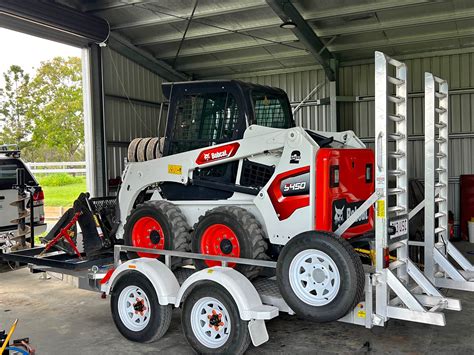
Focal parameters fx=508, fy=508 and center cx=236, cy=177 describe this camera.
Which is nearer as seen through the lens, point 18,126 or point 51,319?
point 51,319

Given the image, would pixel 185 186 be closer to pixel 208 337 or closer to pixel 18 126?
pixel 208 337

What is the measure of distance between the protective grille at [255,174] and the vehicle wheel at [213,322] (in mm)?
1246

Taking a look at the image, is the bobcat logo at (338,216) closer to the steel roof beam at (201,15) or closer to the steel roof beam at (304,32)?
the steel roof beam at (304,32)

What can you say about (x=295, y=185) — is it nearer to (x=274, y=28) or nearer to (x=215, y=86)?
(x=215, y=86)

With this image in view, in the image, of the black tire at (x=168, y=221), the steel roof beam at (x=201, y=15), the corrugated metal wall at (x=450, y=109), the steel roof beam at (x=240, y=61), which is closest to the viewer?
the black tire at (x=168, y=221)

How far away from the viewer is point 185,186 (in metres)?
5.93

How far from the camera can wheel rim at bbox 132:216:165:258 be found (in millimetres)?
5812

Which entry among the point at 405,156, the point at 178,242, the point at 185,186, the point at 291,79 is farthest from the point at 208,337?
the point at 291,79

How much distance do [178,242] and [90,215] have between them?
1.29 m

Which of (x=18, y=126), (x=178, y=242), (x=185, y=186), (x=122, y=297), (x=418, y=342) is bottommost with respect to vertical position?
(x=418, y=342)

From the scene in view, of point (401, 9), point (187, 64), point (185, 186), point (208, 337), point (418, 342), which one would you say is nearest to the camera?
point (208, 337)

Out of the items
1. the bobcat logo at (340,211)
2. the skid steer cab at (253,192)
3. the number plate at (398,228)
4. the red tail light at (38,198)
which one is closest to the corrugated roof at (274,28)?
the red tail light at (38,198)

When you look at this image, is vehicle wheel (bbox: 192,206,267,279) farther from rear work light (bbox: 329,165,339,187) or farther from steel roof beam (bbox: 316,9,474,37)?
steel roof beam (bbox: 316,9,474,37)

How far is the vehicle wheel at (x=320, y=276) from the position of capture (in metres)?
4.14
